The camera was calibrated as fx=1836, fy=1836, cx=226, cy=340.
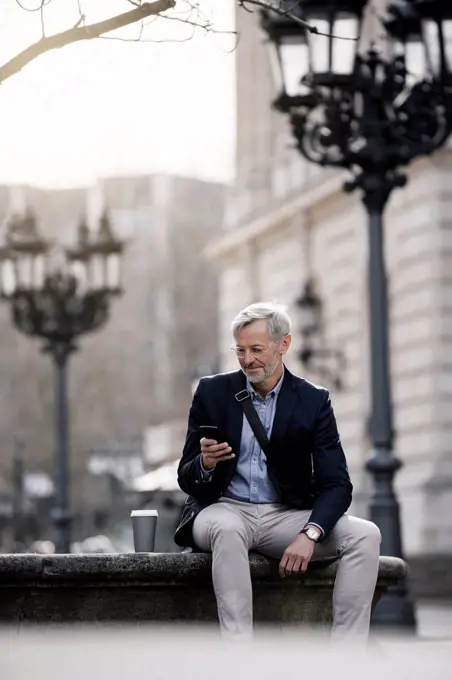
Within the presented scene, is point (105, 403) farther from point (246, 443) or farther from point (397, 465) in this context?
point (246, 443)

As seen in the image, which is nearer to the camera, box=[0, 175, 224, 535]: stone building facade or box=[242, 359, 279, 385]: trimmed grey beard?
box=[242, 359, 279, 385]: trimmed grey beard

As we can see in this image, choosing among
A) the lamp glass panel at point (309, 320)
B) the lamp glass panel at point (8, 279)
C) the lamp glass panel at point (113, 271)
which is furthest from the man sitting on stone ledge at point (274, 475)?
the lamp glass panel at point (309, 320)

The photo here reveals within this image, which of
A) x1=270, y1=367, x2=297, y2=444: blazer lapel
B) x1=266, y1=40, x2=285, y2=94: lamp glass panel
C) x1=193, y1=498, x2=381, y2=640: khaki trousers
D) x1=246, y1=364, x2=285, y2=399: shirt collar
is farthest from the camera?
x1=266, y1=40, x2=285, y2=94: lamp glass panel

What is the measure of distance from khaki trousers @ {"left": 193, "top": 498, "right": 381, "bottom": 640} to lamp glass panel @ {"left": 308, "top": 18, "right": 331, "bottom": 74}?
736 centimetres

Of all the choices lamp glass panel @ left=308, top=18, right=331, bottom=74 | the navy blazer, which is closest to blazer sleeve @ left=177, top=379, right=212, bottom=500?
the navy blazer

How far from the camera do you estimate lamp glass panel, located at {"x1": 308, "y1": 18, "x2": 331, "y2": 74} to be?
13.4 meters

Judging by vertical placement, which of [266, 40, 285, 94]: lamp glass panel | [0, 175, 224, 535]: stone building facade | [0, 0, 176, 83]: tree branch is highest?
[266, 40, 285, 94]: lamp glass panel

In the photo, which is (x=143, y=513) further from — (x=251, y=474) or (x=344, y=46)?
(x=344, y=46)

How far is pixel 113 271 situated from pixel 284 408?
17.0 meters

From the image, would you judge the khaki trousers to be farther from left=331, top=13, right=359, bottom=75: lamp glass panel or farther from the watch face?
left=331, top=13, right=359, bottom=75: lamp glass panel

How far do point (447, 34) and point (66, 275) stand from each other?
1061 centimetres

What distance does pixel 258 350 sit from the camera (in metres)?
6.62

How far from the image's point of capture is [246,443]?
6.62m

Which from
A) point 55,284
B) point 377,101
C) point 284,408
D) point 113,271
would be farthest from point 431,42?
point 55,284
